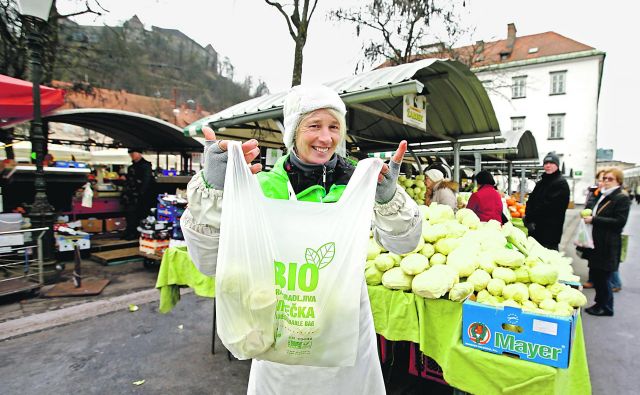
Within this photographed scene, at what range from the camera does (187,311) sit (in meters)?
4.14

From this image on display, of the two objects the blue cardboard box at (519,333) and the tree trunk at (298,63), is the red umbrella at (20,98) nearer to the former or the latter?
the tree trunk at (298,63)

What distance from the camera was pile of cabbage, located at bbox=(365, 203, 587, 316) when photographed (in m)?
2.09

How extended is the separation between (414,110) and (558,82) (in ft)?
105

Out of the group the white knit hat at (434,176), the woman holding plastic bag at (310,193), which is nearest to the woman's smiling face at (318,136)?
the woman holding plastic bag at (310,193)

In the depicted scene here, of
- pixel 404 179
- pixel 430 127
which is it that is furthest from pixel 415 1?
pixel 404 179

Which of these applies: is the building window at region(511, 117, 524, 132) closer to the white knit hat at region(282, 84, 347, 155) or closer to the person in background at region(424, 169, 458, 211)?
the person in background at region(424, 169, 458, 211)

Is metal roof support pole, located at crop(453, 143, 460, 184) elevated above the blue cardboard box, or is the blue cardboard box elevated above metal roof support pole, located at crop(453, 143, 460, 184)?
metal roof support pole, located at crop(453, 143, 460, 184)

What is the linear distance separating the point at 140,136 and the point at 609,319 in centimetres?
1037

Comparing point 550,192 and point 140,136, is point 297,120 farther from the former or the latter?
point 140,136

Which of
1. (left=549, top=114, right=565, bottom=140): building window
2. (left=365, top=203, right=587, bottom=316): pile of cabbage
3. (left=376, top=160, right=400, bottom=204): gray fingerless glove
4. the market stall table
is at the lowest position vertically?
the market stall table

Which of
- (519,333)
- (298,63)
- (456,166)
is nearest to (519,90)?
(298,63)

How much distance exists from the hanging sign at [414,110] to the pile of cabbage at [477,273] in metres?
1.67

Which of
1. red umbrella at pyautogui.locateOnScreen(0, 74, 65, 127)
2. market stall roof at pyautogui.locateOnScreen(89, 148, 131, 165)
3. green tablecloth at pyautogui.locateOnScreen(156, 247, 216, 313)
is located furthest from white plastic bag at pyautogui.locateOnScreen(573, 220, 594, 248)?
market stall roof at pyautogui.locateOnScreen(89, 148, 131, 165)

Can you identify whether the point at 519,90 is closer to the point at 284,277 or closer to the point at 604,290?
the point at 604,290
